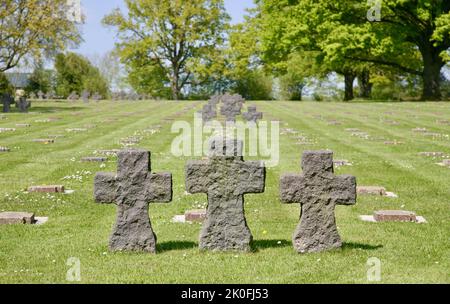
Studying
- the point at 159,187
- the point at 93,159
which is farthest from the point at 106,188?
the point at 93,159

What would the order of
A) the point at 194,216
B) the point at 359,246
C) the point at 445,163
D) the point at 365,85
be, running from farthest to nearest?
the point at 365,85 < the point at 445,163 < the point at 194,216 < the point at 359,246

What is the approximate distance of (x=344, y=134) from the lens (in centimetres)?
2216

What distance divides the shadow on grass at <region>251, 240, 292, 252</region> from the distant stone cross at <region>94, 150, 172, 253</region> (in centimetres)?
120

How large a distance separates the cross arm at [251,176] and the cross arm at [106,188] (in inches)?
58.3

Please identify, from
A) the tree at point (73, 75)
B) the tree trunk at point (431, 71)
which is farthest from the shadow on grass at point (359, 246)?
the tree at point (73, 75)

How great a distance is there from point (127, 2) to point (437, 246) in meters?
61.7

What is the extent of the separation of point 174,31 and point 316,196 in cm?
5923

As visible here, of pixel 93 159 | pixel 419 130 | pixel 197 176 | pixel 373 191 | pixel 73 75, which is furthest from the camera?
pixel 73 75

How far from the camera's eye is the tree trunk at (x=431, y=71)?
4344 centimetres

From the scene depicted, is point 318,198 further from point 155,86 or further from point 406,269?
point 155,86

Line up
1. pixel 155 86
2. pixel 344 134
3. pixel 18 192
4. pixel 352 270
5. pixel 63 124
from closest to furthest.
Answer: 1. pixel 352 270
2. pixel 18 192
3. pixel 344 134
4. pixel 63 124
5. pixel 155 86

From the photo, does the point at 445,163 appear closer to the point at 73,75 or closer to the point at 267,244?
the point at 267,244

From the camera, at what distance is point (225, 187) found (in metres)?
7.55
